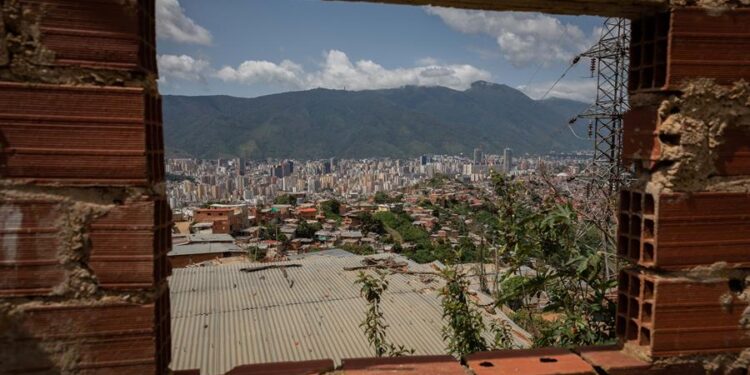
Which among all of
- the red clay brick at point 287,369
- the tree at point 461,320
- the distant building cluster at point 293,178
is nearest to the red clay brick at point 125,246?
the red clay brick at point 287,369

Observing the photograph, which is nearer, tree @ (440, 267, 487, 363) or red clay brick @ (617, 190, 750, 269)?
red clay brick @ (617, 190, 750, 269)

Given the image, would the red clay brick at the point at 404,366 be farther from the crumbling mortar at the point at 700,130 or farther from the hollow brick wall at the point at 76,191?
the crumbling mortar at the point at 700,130

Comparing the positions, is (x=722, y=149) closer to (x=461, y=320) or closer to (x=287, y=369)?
(x=287, y=369)

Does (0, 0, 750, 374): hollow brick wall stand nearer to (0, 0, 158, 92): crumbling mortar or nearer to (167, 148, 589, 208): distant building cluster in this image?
(0, 0, 158, 92): crumbling mortar

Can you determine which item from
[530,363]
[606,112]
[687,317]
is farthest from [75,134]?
[606,112]

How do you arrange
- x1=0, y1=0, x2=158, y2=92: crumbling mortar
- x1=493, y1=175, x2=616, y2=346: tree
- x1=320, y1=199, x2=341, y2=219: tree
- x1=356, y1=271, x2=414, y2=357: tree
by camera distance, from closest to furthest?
x1=0, y1=0, x2=158, y2=92: crumbling mortar, x1=493, y1=175, x2=616, y2=346: tree, x1=356, y1=271, x2=414, y2=357: tree, x1=320, y1=199, x2=341, y2=219: tree

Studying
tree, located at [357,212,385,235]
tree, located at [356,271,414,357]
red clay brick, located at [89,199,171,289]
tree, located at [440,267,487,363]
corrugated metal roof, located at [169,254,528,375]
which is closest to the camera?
red clay brick, located at [89,199,171,289]

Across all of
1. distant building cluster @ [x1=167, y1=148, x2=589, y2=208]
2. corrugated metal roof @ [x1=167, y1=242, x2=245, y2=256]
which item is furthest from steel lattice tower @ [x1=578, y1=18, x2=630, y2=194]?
distant building cluster @ [x1=167, y1=148, x2=589, y2=208]
